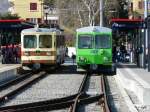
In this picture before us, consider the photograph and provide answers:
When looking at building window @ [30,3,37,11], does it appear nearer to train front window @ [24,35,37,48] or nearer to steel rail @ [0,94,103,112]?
train front window @ [24,35,37,48]

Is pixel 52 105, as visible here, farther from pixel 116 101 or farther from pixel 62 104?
pixel 116 101

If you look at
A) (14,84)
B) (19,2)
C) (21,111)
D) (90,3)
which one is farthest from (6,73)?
(19,2)

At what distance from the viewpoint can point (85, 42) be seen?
3731 cm

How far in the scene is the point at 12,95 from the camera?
2266 cm

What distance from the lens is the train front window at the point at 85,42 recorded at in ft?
122

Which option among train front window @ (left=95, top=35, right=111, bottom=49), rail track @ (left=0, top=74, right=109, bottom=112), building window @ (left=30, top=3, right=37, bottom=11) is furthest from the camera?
building window @ (left=30, top=3, right=37, bottom=11)

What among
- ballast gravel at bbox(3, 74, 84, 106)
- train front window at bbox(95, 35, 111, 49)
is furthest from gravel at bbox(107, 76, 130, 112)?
train front window at bbox(95, 35, 111, 49)

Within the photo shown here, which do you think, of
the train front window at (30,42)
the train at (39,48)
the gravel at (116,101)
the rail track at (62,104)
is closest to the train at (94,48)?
the train at (39,48)

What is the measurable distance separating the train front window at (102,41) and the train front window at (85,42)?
1.18ft

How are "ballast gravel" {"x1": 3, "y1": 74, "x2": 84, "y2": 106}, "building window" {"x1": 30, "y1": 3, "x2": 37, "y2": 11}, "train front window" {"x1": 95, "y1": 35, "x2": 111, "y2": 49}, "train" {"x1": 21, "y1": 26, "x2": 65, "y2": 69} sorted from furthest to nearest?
"building window" {"x1": 30, "y1": 3, "x2": 37, "y2": 11}
"train" {"x1": 21, "y1": 26, "x2": 65, "y2": 69}
"train front window" {"x1": 95, "y1": 35, "x2": 111, "y2": 49}
"ballast gravel" {"x1": 3, "y1": 74, "x2": 84, "y2": 106}

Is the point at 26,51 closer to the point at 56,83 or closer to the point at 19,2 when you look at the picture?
the point at 56,83

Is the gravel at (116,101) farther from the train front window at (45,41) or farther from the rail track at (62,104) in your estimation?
the train front window at (45,41)

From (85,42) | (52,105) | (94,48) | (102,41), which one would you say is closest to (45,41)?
(85,42)

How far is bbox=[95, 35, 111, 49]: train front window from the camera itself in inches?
1459
